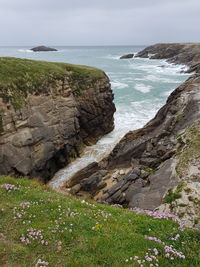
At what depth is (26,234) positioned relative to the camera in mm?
8281

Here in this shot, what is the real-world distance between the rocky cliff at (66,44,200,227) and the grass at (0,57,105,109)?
902cm

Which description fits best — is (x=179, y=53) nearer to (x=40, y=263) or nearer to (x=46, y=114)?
(x=46, y=114)

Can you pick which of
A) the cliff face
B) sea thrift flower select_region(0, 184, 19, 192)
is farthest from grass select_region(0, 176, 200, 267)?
the cliff face

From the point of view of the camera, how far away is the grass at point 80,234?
730 cm

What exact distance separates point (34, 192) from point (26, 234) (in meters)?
2.89

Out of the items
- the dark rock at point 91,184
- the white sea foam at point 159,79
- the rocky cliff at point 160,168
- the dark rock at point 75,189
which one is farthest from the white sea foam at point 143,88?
the dark rock at point 75,189

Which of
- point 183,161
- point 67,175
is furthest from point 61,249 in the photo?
point 67,175

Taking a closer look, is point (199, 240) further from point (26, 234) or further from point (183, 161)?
point (183, 161)

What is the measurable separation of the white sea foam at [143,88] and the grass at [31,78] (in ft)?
90.5

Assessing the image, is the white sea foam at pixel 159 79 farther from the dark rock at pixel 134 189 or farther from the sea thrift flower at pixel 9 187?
the sea thrift flower at pixel 9 187

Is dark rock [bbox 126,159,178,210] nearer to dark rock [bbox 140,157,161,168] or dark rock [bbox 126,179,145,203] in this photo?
dark rock [bbox 126,179,145,203]

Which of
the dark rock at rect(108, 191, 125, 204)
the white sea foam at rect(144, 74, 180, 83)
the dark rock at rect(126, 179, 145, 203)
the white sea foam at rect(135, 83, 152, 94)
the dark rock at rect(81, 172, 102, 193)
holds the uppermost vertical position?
the white sea foam at rect(144, 74, 180, 83)

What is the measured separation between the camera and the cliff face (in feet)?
70.4

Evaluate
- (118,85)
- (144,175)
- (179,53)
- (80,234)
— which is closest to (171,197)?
(144,175)
